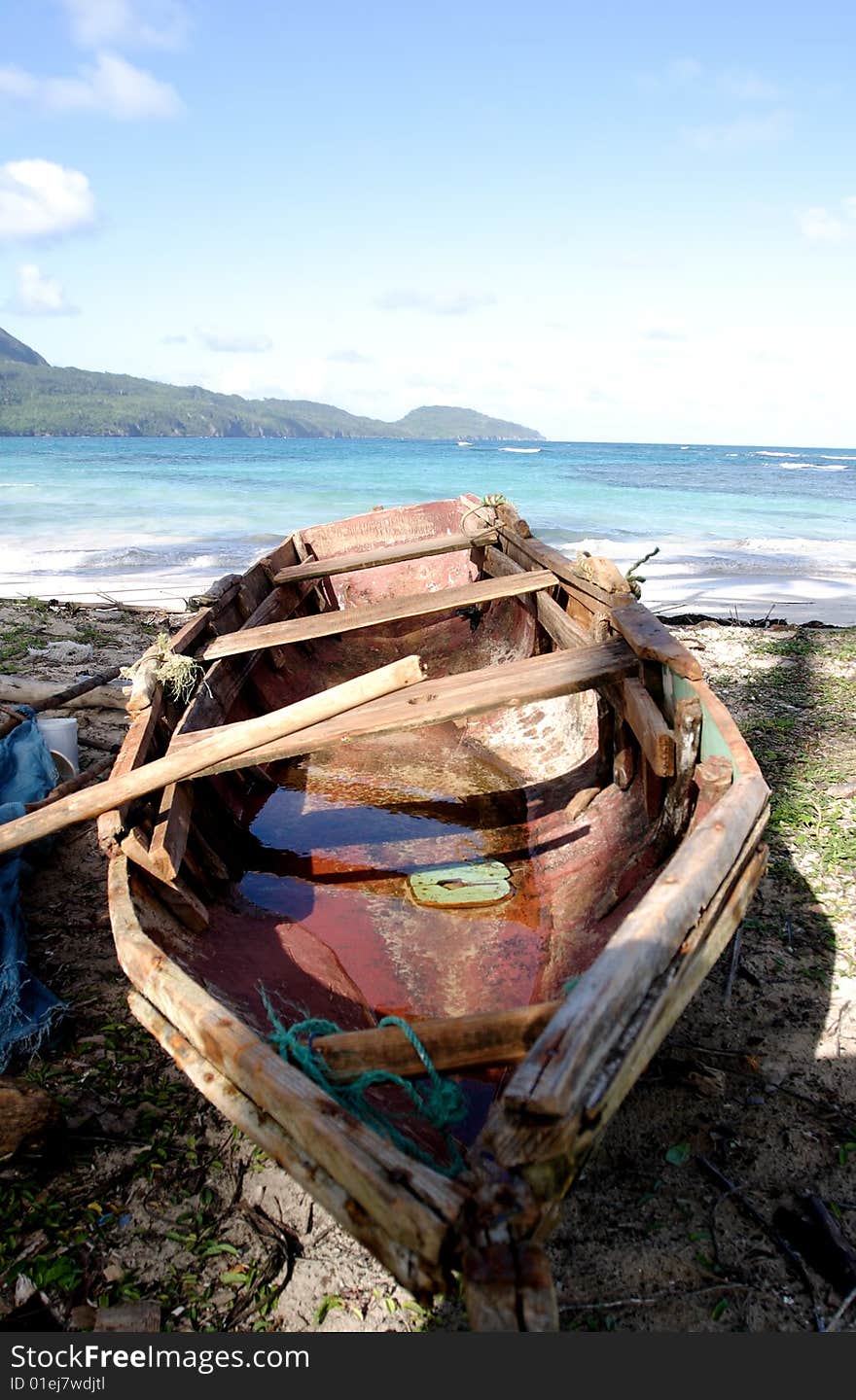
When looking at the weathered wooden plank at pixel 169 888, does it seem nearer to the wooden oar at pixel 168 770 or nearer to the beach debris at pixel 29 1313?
the wooden oar at pixel 168 770

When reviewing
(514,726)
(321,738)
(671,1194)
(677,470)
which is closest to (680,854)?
(671,1194)

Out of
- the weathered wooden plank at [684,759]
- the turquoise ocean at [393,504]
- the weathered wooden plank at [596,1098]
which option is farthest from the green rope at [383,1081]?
the turquoise ocean at [393,504]

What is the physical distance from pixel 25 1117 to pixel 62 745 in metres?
2.97

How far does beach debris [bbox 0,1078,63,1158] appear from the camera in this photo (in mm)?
2445

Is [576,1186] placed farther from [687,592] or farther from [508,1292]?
[687,592]

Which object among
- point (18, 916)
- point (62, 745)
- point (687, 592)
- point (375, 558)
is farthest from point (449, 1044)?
point (687, 592)

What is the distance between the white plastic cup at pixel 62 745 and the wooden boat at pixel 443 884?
1023 millimetres

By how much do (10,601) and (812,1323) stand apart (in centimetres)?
1056

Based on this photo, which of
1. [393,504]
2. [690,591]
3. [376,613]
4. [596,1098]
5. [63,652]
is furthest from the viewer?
[393,504]

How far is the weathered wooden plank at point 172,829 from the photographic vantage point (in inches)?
117

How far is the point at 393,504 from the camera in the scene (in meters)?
27.6

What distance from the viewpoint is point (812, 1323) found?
2.10 m

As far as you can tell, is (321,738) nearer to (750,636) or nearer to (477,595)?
(477,595)

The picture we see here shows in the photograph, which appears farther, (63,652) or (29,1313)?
(63,652)
